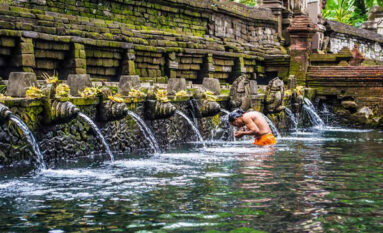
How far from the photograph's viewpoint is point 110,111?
34.5 ft

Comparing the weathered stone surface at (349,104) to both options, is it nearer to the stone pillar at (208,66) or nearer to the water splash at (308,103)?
the water splash at (308,103)

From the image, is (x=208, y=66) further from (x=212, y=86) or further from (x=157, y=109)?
(x=157, y=109)

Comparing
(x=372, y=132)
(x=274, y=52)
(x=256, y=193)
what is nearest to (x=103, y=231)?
(x=256, y=193)

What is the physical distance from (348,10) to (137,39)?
35.1m

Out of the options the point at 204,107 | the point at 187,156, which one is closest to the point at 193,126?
the point at 204,107

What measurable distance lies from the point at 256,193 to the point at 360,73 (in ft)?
44.6

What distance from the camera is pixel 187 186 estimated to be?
24.4 ft

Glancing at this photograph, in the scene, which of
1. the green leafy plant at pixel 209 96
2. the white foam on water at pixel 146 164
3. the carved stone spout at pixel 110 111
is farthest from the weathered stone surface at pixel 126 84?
the white foam on water at pixel 146 164

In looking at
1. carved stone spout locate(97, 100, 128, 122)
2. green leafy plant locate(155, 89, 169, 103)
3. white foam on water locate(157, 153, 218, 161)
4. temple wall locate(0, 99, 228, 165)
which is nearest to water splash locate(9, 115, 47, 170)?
temple wall locate(0, 99, 228, 165)

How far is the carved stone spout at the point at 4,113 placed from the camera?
8.00m

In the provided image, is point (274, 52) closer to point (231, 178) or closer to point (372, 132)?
point (372, 132)

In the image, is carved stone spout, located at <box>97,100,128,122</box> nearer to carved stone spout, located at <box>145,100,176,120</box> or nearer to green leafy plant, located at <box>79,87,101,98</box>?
green leafy plant, located at <box>79,87,101,98</box>

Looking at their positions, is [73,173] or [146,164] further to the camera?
[146,164]

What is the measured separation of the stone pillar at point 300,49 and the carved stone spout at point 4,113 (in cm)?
1412
